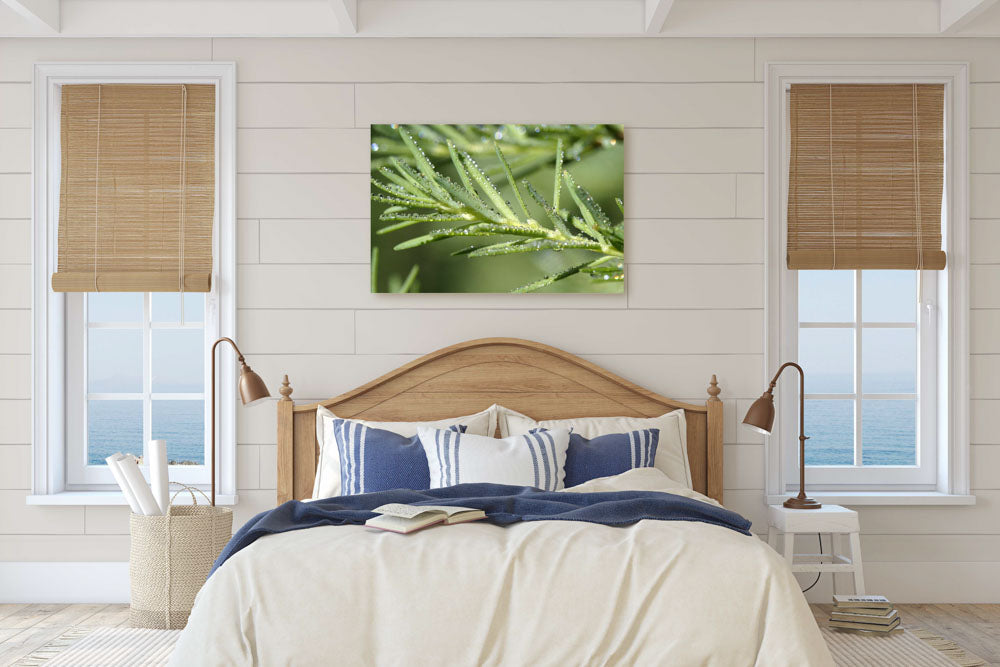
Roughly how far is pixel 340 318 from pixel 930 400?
2.72m

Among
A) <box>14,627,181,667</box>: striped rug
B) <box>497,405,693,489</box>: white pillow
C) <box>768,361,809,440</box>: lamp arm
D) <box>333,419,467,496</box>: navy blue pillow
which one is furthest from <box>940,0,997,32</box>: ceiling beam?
<box>14,627,181,667</box>: striped rug

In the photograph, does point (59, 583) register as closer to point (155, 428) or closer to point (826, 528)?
point (155, 428)

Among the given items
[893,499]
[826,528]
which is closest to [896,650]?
[826,528]

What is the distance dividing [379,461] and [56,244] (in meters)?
1.84

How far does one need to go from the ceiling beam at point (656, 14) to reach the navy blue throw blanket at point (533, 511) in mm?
1995

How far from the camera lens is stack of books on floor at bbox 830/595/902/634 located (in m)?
3.25

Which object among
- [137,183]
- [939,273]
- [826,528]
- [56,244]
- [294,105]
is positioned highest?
[294,105]

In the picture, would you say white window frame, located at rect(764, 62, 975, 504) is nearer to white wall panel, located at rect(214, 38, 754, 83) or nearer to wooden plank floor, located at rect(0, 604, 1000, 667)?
white wall panel, located at rect(214, 38, 754, 83)

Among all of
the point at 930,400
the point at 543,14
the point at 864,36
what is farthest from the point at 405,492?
the point at 864,36

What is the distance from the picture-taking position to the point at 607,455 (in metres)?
3.28

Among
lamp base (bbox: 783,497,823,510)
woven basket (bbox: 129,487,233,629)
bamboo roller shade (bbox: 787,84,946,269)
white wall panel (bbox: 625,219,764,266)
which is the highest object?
bamboo roller shade (bbox: 787,84,946,269)

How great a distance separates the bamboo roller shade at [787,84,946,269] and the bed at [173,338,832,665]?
1.88 metres

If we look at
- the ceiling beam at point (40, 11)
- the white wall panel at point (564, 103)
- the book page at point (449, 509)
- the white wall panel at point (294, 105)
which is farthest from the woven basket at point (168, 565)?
the ceiling beam at point (40, 11)

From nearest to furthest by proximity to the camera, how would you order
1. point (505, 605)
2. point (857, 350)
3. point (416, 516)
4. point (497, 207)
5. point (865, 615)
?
point (505, 605), point (416, 516), point (865, 615), point (497, 207), point (857, 350)
